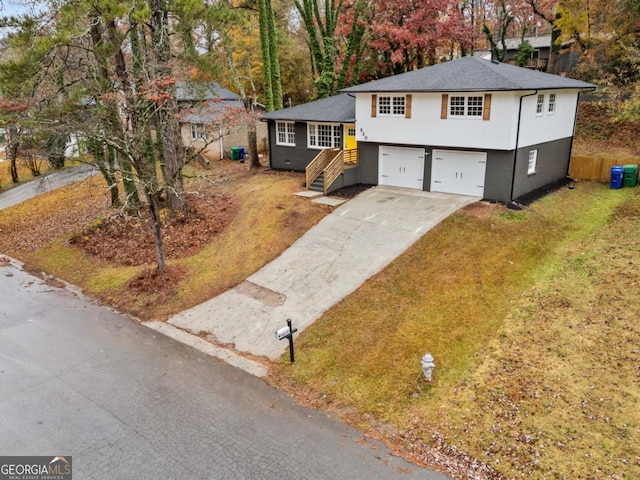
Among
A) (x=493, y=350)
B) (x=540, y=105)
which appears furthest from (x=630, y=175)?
(x=493, y=350)

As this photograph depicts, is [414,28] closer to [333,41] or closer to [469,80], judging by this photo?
[333,41]

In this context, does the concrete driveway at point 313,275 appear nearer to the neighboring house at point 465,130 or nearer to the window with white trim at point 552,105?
the neighboring house at point 465,130

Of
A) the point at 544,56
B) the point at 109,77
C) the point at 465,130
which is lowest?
the point at 465,130

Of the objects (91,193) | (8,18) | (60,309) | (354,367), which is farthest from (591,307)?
(91,193)

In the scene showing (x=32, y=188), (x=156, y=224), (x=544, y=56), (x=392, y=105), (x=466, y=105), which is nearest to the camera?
(x=156, y=224)

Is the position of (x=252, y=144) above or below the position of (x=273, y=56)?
below

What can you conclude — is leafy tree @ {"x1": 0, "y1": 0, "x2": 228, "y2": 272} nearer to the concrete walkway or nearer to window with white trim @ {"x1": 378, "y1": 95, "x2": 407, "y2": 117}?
window with white trim @ {"x1": 378, "y1": 95, "x2": 407, "y2": 117}

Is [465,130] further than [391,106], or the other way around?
[391,106]
